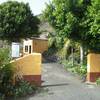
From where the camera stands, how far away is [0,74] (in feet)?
48.0

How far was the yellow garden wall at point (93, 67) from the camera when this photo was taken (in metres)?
17.8

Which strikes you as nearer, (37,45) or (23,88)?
(23,88)

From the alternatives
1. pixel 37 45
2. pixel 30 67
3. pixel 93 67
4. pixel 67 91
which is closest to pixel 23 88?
pixel 30 67

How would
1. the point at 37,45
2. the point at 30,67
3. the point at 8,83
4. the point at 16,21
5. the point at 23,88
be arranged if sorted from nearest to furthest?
the point at 23,88, the point at 8,83, the point at 30,67, the point at 16,21, the point at 37,45

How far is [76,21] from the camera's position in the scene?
1817cm

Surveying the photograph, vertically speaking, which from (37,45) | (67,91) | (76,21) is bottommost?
(67,91)

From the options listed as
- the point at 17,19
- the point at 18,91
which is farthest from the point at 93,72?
the point at 17,19

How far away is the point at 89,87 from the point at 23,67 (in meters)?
2.83

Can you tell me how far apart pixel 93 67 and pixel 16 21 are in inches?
857

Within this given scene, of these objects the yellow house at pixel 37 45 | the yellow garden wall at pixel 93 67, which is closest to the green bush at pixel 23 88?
the yellow garden wall at pixel 93 67

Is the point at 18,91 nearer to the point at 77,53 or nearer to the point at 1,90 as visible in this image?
the point at 1,90

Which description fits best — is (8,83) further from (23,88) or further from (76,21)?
(76,21)

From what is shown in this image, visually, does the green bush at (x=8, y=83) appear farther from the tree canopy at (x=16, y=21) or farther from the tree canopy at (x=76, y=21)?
the tree canopy at (x=16, y=21)

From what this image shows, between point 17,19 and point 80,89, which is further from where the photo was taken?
point 17,19
